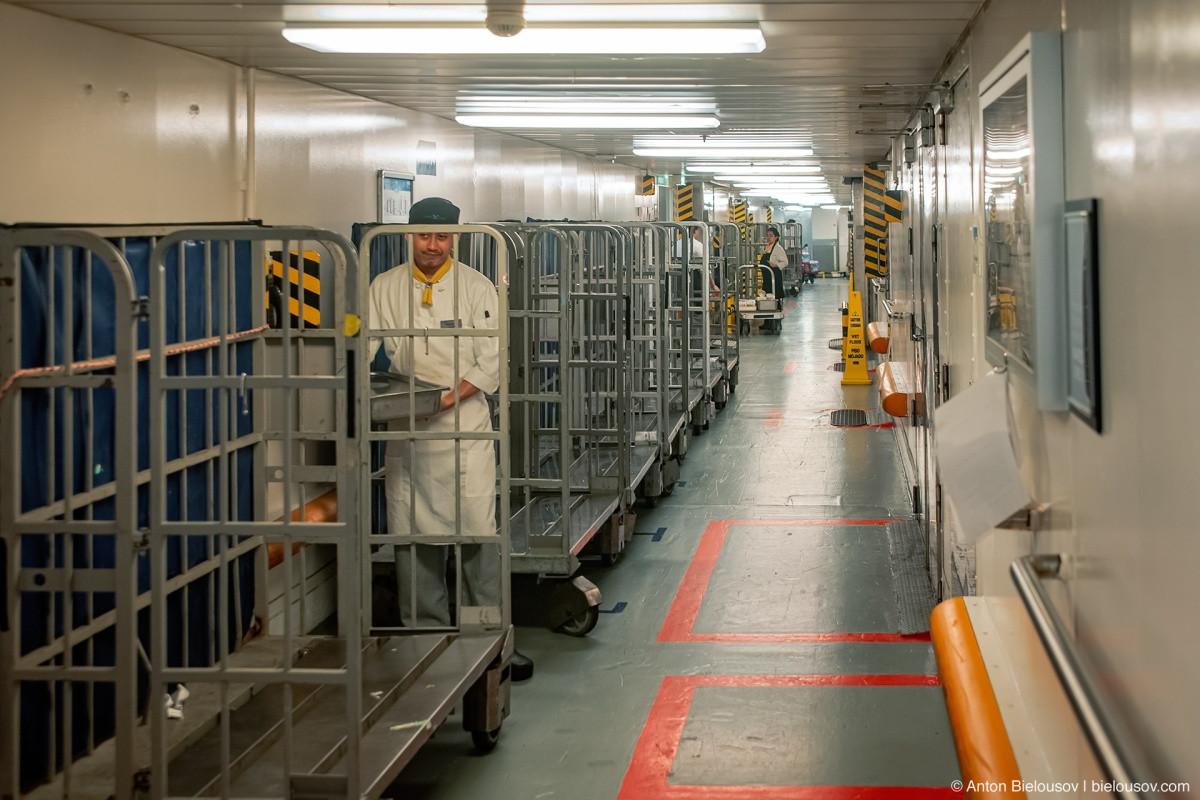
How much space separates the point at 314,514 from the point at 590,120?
448cm

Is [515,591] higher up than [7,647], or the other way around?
[7,647]

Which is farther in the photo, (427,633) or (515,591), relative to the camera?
(515,591)

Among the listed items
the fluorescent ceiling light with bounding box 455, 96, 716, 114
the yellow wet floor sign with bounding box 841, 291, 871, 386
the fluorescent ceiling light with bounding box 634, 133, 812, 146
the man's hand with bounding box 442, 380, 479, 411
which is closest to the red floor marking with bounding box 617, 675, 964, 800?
the man's hand with bounding box 442, 380, 479, 411

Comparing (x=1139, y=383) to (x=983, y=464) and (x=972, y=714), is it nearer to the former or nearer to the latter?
(x=983, y=464)

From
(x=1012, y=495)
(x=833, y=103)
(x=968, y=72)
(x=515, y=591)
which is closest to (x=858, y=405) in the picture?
(x=833, y=103)

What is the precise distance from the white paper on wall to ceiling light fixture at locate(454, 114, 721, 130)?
20.2 feet

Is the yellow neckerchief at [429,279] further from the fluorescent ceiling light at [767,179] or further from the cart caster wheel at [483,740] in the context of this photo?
the fluorescent ceiling light at [767,179]

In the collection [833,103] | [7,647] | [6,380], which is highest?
[833,103]

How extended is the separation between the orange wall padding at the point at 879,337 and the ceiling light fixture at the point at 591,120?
3.38 metres

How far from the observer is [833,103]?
9.05 meters

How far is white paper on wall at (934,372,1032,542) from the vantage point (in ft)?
10.6

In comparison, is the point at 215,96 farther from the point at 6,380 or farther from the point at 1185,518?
the point at 1185,518

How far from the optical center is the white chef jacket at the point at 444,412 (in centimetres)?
548

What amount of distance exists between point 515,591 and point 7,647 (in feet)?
13.0
